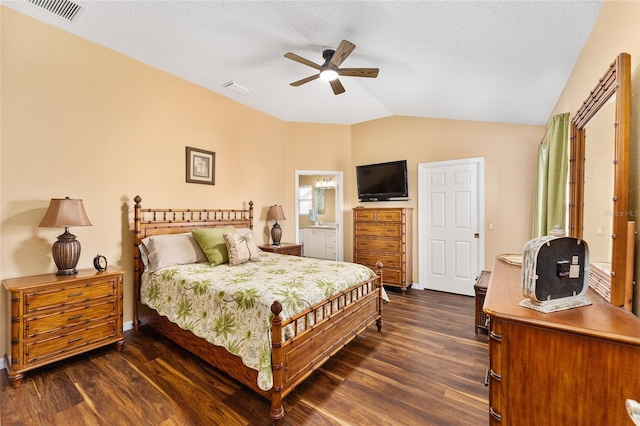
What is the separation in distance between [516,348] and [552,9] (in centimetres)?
206

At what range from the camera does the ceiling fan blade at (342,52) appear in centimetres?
233

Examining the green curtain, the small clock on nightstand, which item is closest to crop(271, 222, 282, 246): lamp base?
the small clock on nightstand

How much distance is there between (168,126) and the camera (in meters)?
3.56

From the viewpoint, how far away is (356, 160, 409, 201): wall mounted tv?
486 cm

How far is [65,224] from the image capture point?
2.39 meters

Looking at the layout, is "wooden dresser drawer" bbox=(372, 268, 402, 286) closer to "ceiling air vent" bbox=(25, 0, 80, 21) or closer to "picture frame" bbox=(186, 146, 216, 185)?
"picture frame" bbox=(186, 146, 216, 185)

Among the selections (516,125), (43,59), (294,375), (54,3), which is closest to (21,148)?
(43,59)

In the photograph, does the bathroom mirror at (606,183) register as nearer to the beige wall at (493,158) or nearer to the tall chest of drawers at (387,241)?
the beige wall at (493,158)

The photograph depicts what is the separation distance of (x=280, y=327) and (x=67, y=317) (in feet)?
6.58

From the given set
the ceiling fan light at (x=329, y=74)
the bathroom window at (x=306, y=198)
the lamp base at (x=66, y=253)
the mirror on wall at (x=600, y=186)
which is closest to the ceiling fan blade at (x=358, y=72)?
the ceiling fan light at (x=329, y=74)

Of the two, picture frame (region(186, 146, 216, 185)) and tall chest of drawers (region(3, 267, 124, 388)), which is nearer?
tall chest of drawers (region(3, 267, 124, 388))

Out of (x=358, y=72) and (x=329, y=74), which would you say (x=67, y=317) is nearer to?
(x=329, y=74)

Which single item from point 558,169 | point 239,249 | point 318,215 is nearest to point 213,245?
point 239,249

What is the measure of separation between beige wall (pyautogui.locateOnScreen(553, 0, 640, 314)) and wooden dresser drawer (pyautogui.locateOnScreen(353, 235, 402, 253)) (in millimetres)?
2918
